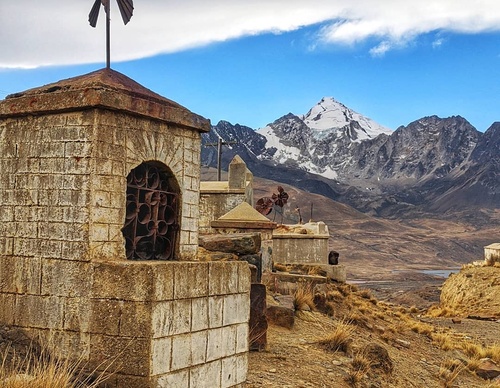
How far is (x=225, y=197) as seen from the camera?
24359 mm

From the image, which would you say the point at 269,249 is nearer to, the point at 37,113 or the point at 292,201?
the point at 37,113

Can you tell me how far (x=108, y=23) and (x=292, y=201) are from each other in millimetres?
109720

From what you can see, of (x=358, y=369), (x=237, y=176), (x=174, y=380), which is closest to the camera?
(x=174, y=380)

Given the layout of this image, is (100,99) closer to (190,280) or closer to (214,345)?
(190,280)

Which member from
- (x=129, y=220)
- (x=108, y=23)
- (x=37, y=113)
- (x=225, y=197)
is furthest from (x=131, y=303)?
(x=225, y=197)

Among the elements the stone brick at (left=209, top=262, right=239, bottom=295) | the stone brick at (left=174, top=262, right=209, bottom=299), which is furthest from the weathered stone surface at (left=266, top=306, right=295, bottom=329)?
the stone brick at (left=174, top=262, right=209, bottom=299)

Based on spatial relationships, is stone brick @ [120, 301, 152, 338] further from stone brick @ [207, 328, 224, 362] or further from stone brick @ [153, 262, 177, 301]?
stone brick @ [207, 328, 224, 362]

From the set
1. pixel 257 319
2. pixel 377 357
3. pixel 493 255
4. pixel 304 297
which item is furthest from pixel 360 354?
pixel 493 255

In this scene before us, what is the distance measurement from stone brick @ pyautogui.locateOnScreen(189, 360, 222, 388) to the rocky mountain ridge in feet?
431

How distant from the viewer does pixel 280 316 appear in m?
12.0

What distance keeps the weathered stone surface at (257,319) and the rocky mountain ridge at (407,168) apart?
128 m

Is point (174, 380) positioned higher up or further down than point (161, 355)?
further down

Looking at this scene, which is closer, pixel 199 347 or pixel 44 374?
pixel 44 374

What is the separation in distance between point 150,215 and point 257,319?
3.69 m
